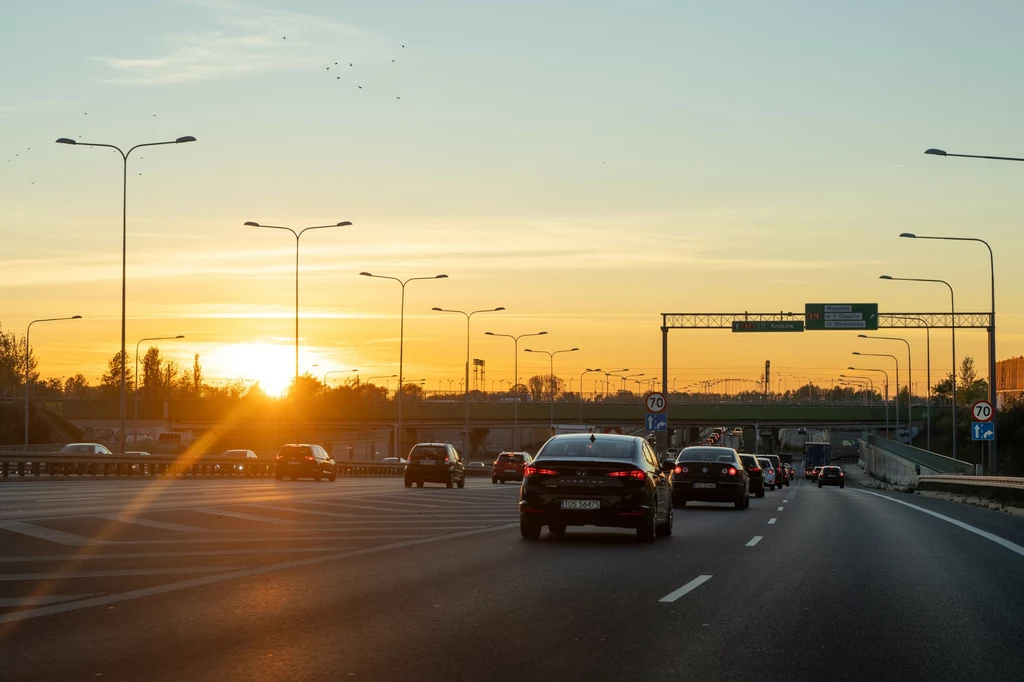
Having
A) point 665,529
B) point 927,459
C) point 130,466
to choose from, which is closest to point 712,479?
point 665,529

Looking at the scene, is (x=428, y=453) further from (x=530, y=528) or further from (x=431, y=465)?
(x=530, y=528)

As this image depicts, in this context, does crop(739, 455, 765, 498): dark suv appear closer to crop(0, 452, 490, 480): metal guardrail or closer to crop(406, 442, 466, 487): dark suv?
crop(406, 442, 466, 487): dark suv

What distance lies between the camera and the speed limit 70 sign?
4625cm

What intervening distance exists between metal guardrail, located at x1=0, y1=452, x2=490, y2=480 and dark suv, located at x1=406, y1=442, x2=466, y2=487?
13.8 metres

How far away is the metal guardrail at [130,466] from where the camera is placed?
48.1 metres

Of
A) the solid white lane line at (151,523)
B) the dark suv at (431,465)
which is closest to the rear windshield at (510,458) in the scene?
the dark suv at (431,465)

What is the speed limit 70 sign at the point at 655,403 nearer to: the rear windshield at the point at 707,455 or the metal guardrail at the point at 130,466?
the rear windshield at the point at 707,455

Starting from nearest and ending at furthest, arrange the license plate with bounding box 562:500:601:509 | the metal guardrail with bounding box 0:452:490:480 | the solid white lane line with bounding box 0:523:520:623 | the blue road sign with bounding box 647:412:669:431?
the solid white lane line with bounding box 0:523:520:623 → the license plate with bounding box 562:500:601:509 → the blue road sign with bounding box 647:412:669:431 → the metal guardrail with bounding box 0:452:490:480

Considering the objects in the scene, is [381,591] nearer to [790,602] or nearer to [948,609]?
[790,602]

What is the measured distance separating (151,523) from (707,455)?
50.9ft

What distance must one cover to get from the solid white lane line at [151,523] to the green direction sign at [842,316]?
161 feet

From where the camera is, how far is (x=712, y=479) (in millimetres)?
30406

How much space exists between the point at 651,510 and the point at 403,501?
487 inches

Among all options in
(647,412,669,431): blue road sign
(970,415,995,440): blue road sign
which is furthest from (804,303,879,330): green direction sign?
(970,415,995,440): blue road sign
